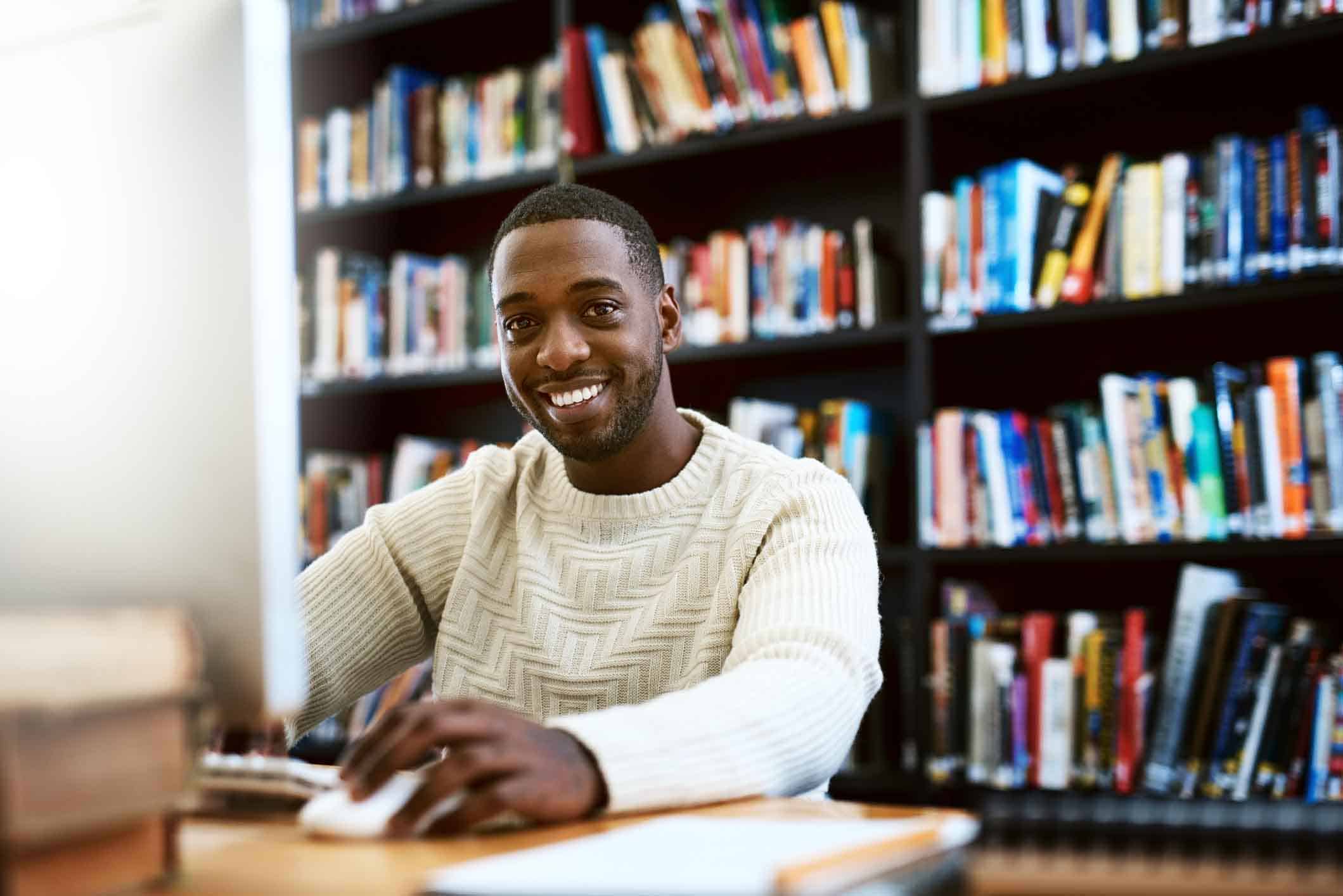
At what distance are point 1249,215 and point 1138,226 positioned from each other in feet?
0.54

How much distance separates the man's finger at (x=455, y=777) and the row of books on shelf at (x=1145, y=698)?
5.05ft

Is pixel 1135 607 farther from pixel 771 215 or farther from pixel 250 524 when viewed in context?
pixel 250 524

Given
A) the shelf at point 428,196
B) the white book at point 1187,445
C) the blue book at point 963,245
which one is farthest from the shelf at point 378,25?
the white book at point 1187,445

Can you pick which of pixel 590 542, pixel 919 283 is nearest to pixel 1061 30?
pixel 919 283

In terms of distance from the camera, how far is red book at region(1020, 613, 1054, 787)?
2.15 m

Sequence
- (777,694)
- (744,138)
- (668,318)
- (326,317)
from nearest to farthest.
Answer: (777,694) → (668,318) → (744,138) → (326,317)

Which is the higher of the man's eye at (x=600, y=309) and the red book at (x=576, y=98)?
the red book at (x=576, y=98)

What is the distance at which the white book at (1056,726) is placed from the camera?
2115 mm

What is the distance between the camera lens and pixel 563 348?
148 centimetres

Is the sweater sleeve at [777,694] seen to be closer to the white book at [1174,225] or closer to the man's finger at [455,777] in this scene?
the man's finger at [455,777]

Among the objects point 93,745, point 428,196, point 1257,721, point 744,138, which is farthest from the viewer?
point 428,196

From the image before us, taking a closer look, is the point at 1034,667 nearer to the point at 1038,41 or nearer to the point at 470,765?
the point at 1038,41

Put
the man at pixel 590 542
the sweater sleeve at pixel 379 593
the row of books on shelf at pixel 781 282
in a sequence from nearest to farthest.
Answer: the man at pixel 590 542, the sweater sleeve at pixel 379 593, the row of books on shelf at pixel 781 282

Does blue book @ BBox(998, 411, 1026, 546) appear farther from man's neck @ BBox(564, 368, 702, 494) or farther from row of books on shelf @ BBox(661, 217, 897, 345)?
man's neck @ BBox(564, 368, 702, 494)
